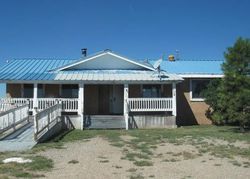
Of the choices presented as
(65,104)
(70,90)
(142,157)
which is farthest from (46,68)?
(142,157)

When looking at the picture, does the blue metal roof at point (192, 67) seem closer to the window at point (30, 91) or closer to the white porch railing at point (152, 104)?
the white porch railing at point (152, 104)

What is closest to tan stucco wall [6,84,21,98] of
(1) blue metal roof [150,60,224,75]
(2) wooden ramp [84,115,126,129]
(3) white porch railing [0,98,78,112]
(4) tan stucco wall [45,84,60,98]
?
(4) tan stucco wall [45,84,60,98]

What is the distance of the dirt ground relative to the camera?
27.9 ft

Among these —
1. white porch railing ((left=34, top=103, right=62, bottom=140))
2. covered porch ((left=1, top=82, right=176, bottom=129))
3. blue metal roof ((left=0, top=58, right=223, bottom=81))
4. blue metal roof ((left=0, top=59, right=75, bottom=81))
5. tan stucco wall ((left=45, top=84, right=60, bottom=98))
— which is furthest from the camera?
tan stucco wall ((left=45, top=84, right=60, bottom=98))

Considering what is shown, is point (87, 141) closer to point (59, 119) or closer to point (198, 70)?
point (59, 119)

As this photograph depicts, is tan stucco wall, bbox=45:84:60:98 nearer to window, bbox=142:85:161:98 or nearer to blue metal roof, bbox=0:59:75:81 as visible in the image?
blue metal roof, bbox=0:59:75:81

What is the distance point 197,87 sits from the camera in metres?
23.6

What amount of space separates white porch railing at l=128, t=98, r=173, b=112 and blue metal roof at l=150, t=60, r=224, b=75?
139 inches

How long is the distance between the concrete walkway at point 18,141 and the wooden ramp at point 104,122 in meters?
4.83

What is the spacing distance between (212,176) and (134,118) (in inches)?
484

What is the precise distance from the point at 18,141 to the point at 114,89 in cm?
1106

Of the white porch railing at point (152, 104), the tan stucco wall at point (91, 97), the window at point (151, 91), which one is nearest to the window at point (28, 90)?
the tan stucco wall at point (91, 97)

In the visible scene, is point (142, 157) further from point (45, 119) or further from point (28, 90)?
point (28, 90)

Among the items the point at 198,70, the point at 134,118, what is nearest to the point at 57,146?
the point at 134,118
